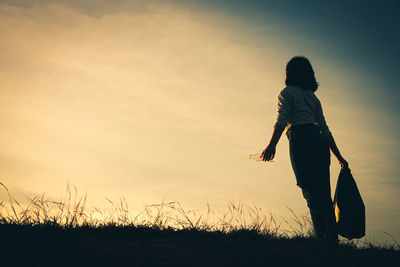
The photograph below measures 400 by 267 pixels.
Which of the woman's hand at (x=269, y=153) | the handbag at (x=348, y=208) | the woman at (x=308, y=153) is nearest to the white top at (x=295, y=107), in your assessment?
the woman at (x=308, y=153)

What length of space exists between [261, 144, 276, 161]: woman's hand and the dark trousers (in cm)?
23

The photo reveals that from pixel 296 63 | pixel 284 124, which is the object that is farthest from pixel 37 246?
pixel 296 63

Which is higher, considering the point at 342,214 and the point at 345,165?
the point at 345,165

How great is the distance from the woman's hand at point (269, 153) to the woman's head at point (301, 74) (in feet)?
2.92

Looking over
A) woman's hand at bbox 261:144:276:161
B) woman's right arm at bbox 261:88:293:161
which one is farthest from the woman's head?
woman's hand at bbox 261:144:276:161

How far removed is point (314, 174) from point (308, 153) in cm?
24

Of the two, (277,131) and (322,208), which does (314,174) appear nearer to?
(322,208)

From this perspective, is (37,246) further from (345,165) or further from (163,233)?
(345,165)

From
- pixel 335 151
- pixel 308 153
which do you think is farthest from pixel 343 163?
pixel 308 153

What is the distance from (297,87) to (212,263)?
2.36 meters

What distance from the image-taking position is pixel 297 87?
14.0 ft

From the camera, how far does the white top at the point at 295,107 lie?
408 cm

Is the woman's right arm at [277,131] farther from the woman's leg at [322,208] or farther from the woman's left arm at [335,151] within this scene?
the woman's left arm at [335,151]

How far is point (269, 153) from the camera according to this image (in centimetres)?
402
